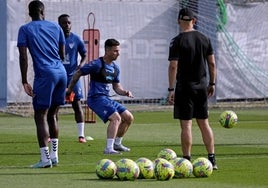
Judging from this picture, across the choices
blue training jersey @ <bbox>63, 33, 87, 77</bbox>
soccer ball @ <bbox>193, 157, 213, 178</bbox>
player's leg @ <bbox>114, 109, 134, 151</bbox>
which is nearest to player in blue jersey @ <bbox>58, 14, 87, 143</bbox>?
blue training jersey @ <bbox>63, 33, 87, 77</bbox>

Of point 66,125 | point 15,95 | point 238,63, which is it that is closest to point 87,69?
point 66,125

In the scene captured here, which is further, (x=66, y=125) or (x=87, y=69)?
(x=66, y=125)

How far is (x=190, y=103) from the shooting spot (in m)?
13.4

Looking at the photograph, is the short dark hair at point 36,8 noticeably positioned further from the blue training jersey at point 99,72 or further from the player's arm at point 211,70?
the blue training jersey at point 99,72

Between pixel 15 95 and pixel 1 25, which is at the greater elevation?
pixel 1 25

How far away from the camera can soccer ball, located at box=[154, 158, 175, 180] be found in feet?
39.3

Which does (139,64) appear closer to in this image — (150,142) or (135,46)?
(135,46)

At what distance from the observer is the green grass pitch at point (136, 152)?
1191 centimetres

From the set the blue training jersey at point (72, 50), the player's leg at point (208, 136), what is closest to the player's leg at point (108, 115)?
the blue training jersey at point (72, 50)

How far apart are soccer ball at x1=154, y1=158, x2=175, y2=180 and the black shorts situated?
4.82 feet

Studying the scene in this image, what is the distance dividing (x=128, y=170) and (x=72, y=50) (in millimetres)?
7470

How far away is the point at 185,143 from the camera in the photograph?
529 inches

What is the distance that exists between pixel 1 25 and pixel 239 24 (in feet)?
26.9

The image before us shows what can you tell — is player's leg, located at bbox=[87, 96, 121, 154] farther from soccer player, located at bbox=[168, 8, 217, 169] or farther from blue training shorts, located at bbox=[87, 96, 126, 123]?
soccer player, located at bbox=[168, 8, 217, 169]
